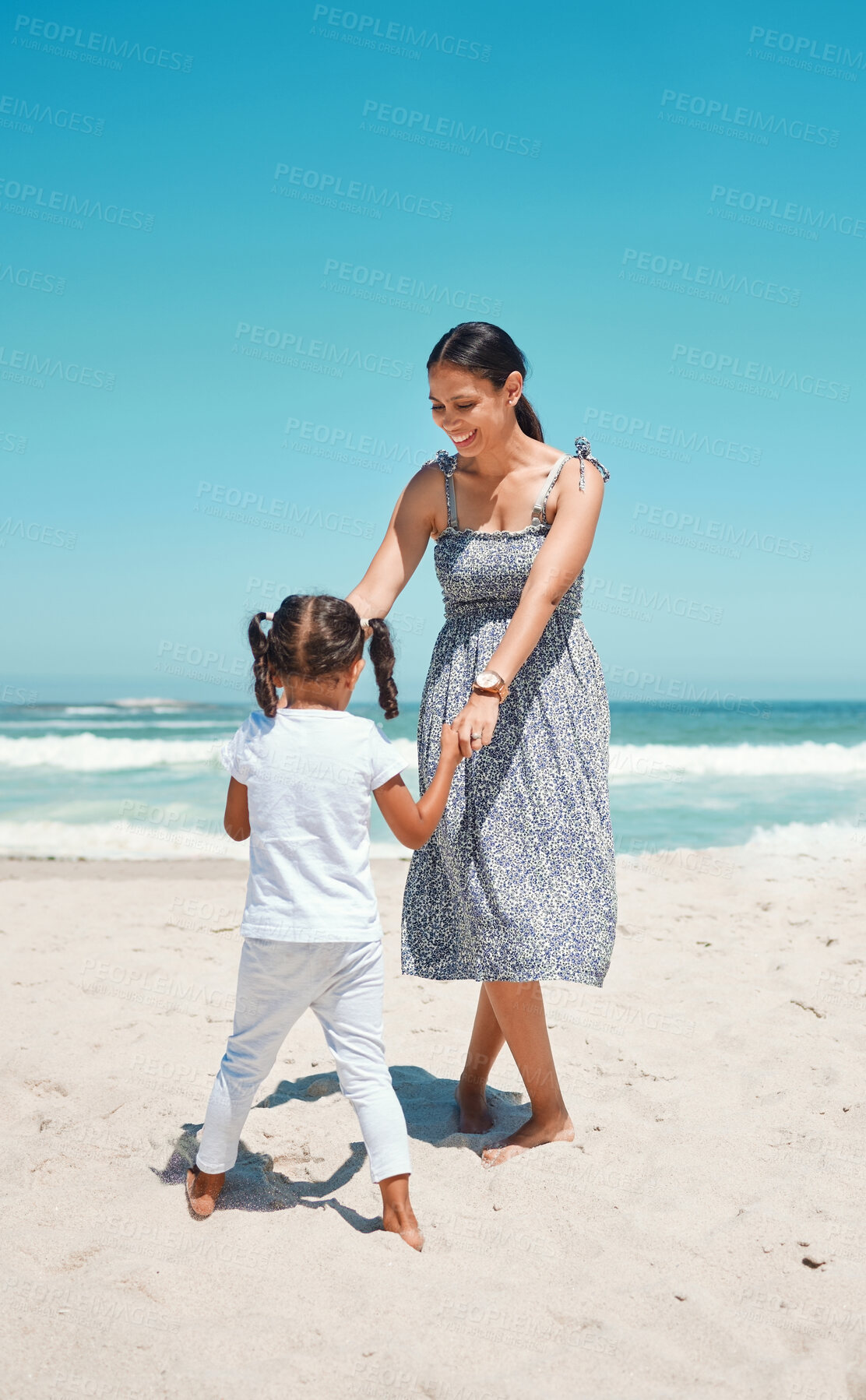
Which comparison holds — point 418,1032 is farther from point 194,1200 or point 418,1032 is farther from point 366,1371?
point 366,1371

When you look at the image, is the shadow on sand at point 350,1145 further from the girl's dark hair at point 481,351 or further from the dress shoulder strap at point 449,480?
the girl's dark hair at point 481,351

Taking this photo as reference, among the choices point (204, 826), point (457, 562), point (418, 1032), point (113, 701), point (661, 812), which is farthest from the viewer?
point (113, 701)

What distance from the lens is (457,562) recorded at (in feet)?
9.29

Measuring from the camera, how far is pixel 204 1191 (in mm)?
2471

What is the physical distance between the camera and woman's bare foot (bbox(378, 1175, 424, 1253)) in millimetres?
2328

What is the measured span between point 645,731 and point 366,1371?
975 inches

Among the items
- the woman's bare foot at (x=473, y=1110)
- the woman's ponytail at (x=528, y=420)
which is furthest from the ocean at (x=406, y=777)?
the woman's ponytail at (x=528, y=420)

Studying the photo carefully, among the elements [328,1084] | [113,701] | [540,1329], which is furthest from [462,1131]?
[113,701]

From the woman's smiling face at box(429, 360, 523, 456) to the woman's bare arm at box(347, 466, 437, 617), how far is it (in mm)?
193

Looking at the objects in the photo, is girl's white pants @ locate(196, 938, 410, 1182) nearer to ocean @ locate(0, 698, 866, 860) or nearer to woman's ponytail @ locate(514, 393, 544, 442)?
woman's ponytail @ locate(514, 393, 544, 442)

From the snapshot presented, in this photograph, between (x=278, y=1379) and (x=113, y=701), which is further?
(x=113, y=701)

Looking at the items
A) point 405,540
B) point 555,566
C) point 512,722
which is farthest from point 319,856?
point 405,540

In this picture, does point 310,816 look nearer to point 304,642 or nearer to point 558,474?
point 304,642

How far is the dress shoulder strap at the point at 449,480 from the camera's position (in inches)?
114
